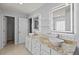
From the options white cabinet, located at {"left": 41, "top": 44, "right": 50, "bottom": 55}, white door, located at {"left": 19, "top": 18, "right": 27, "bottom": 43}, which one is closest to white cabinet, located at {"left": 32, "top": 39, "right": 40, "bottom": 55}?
white cabinet, located at {"left": 41, "top": 44, "right": 50, "bottom": 55}

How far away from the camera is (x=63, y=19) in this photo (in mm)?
1580

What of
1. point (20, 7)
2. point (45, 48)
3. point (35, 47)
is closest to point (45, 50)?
point (45, 48)

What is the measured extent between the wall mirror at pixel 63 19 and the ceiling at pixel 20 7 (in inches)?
12.9

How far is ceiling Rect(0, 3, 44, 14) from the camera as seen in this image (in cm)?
160

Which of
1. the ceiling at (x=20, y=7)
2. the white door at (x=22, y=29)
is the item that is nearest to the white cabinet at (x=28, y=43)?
the white door at (x=22, y=29)

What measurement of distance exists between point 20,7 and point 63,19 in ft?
2.63

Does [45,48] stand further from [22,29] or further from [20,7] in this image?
[20,7]

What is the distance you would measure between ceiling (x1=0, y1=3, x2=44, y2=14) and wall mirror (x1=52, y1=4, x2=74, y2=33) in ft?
1.08

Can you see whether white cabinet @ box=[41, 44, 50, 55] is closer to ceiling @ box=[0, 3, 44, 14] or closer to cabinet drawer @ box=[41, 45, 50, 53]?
cabinet drawer @ box=[41, 45, 50, 53]

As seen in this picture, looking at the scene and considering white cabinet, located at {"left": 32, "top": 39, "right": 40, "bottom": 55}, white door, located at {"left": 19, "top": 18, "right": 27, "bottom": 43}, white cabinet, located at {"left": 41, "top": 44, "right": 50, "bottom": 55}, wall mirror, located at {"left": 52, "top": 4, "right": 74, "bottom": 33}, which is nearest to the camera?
wall mirror, located at {"left": 52, "top": 4, "right": 74, "bottom": 33}

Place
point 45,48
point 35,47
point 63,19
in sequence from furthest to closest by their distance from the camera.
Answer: point 35,47, point 45,48, point 63,19

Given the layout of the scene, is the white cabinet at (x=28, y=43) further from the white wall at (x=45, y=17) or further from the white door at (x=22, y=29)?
the white wall at (x=45, y=17)

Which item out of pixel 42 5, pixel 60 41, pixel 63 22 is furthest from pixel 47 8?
pixel 60 41
